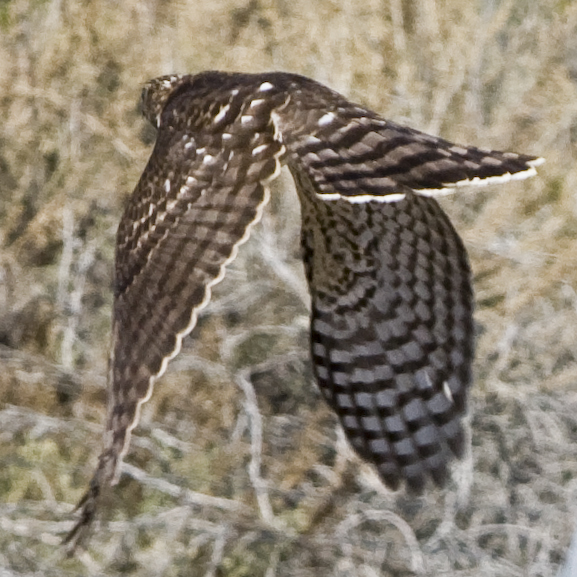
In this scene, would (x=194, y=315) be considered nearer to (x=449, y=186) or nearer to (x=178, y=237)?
(x=178, y=237)

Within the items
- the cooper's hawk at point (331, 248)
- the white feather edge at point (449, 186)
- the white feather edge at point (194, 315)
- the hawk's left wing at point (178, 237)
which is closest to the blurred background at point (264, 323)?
the cooper's hawk at point (331, 248)

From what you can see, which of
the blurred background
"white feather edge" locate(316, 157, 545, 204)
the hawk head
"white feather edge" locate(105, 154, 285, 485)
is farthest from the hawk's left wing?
the blurred background

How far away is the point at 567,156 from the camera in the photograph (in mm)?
1853

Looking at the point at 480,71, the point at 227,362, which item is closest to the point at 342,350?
the point at 227,362

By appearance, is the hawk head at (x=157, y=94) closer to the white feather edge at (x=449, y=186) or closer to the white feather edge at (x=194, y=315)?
the white feather edge at (x=194, y=315)

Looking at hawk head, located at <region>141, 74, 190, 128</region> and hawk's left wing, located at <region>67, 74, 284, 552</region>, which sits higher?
hawk head, located at <region>141, 74, 190, 128</region>

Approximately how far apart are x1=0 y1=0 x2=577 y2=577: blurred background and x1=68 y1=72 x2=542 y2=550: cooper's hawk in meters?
0.36

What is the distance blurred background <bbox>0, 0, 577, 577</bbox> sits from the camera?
1.77m

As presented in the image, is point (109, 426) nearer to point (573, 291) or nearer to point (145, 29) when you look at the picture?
point (145, 29)

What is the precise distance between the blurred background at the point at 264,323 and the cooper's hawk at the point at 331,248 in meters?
0.36

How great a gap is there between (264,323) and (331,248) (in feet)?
1.88

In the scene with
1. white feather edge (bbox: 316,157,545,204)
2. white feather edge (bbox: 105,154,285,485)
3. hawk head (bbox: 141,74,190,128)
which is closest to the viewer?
white feather edge (bbox: 316,157,545,204)

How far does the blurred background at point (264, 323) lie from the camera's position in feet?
5.82

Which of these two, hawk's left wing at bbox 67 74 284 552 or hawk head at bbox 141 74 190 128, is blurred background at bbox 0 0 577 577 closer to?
hawk head at bbox 141 74 190 128
